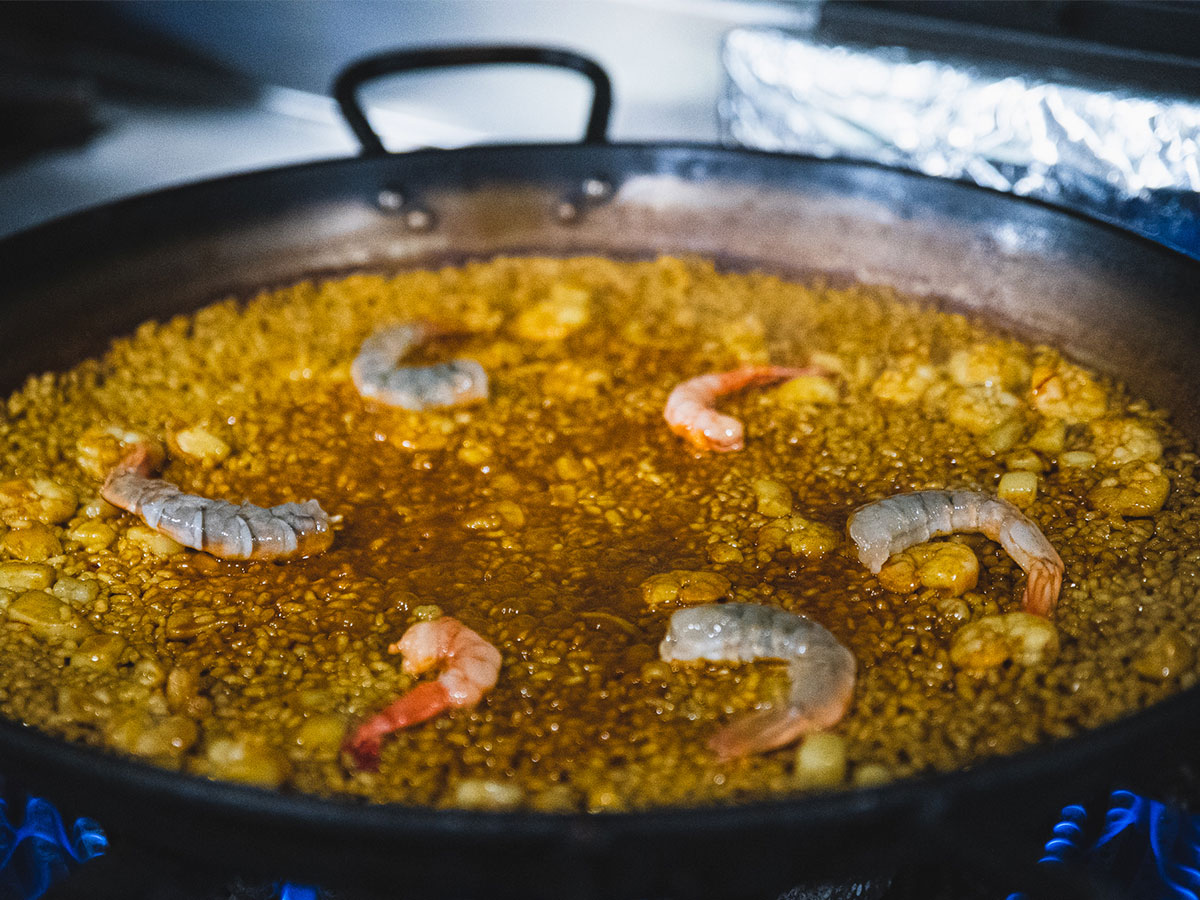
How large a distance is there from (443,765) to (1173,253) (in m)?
1.39

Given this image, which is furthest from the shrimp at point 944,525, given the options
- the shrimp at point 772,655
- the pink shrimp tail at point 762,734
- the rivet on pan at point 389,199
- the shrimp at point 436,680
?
the rivet on pan at point 389,199

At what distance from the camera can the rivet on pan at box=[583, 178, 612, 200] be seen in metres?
2.12

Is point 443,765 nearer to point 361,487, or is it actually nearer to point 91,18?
point 361,487

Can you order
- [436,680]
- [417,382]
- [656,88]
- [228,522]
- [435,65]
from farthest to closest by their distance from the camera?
[656,88]
[435,65]
[417,382]
[228,522]
[436,680]

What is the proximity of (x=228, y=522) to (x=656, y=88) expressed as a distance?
6.14ft

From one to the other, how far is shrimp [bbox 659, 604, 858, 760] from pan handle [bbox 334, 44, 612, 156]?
4.03ft

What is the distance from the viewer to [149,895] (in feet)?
3.02

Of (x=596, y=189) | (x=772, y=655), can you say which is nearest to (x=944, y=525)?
(x=772, y=655)

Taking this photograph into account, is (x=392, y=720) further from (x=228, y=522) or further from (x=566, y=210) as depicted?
(x=566, y=210)

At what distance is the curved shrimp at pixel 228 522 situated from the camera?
4.46ft

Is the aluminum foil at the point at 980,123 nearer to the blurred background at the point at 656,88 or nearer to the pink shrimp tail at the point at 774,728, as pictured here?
the blurred background at the point at 656,88

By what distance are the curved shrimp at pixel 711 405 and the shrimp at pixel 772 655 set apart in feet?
1.29

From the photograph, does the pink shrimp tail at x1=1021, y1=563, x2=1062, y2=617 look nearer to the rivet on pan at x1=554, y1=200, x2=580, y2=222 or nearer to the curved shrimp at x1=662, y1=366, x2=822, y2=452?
the curved shrimp at x1=662, y1=366, x2=822, y2=452

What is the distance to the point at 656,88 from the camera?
2729 mm
